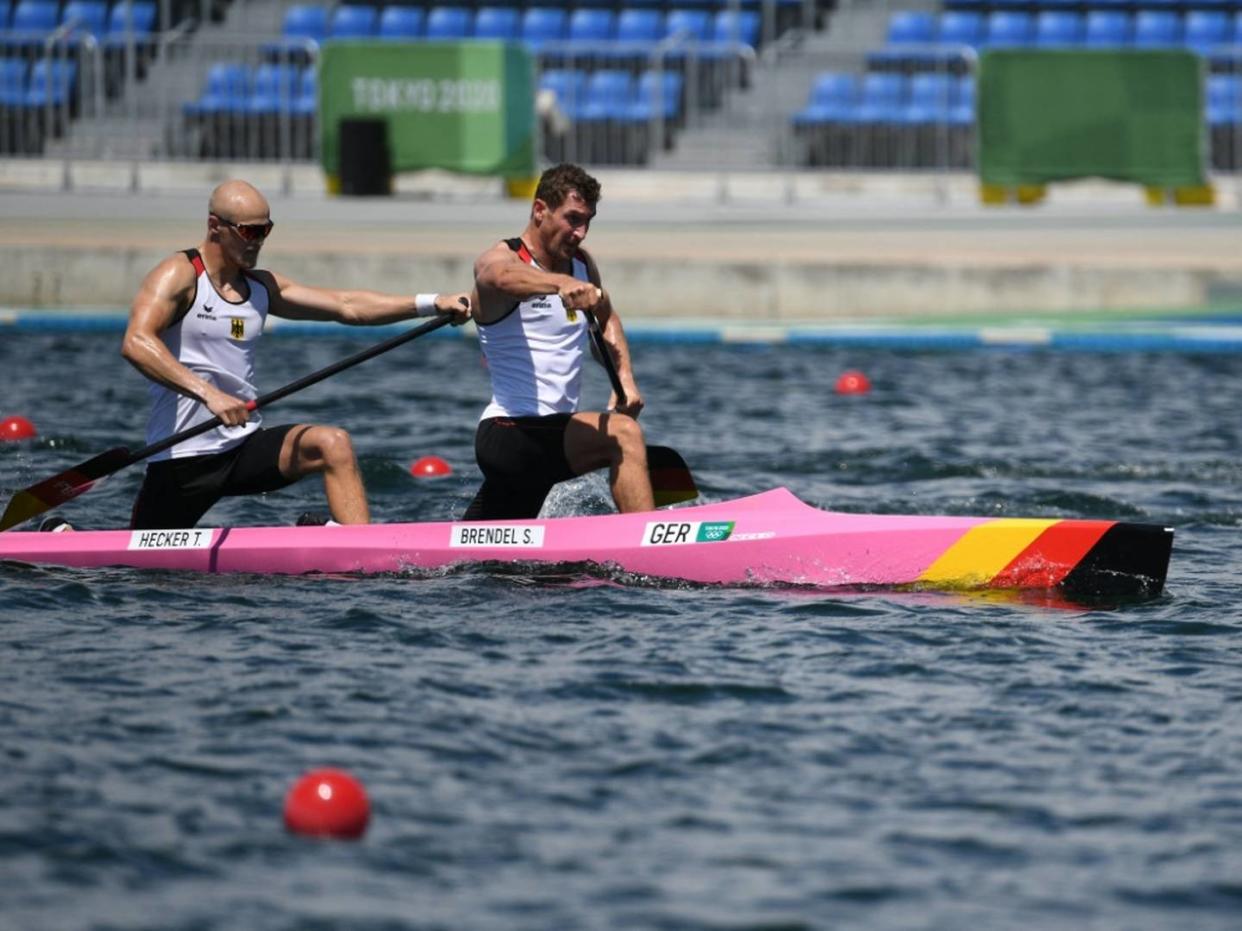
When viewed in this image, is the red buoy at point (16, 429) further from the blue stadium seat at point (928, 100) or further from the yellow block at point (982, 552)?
the blue stadium seat at point (928, 100)

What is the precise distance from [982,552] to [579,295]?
5.65 ft

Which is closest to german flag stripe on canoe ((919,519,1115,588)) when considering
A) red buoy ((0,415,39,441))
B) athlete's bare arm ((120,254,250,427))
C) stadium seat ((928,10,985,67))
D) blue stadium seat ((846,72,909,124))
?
athlete's bare arm ((120,254,250,427))

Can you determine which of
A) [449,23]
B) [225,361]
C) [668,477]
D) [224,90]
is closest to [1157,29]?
[449,23]

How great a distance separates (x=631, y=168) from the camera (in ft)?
80.3

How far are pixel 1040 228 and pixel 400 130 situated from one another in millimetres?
6792

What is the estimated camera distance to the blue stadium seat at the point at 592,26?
26.7 meters

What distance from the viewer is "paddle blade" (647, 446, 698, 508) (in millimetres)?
8977

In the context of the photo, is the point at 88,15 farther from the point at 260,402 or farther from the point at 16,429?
the point at 260,402

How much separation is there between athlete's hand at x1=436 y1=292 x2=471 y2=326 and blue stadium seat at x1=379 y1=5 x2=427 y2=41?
63.4ft

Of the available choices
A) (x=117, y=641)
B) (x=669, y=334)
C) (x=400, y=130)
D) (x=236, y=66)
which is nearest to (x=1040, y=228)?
(x=669, y=334)

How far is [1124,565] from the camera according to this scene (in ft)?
26.3

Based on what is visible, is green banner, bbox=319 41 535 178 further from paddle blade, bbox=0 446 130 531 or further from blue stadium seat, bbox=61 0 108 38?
paddle blade, bbox=0 446 130 531

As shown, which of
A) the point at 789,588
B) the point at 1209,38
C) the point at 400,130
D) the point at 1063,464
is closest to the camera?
the point at 789,588

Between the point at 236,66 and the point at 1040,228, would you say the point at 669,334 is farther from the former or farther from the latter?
the point at 236,66
